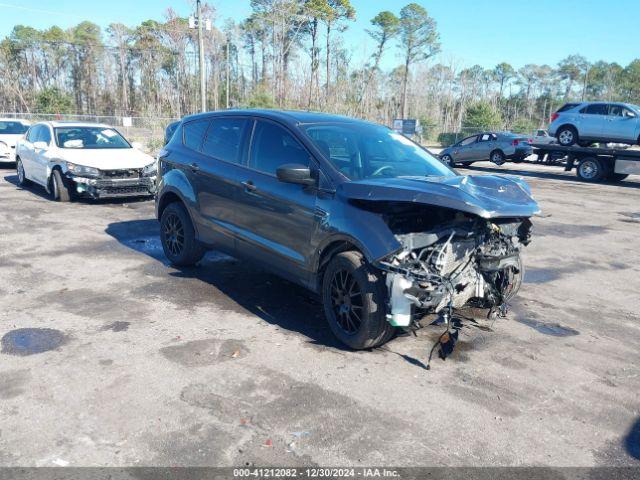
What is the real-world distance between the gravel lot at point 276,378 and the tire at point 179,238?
19cm

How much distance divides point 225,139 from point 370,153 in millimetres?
1698

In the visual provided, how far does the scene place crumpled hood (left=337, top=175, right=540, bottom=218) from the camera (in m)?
3.82

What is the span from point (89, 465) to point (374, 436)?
1602 millimetres

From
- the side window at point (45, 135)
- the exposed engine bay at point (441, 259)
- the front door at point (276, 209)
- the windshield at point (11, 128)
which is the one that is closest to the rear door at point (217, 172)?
the front door at point (276, 209)

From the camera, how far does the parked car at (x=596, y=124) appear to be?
18.2 metres

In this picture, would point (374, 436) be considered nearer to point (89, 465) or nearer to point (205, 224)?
point (89, 465)

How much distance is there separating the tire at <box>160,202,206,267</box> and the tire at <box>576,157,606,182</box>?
17.5 metres

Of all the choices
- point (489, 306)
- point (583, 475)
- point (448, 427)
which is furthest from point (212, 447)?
point (489, 306)

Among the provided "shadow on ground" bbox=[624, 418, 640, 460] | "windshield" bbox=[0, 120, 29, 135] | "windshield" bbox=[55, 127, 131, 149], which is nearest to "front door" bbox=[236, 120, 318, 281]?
"shadow on ground" bbox=[624, 418, 640, 460]

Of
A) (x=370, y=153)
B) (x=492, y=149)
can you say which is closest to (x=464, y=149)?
(x=492, y=149)

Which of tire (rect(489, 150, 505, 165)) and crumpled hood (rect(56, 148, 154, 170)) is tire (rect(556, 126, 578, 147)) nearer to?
tire (rect(489, 150, 505, 165))

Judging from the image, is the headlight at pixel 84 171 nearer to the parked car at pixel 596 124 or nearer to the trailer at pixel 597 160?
the parked car at pixel 596 124

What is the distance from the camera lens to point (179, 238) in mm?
6551

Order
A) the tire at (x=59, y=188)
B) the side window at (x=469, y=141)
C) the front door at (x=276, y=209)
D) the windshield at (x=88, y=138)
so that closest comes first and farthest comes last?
the front door at (x=276, y=209) → the tire at (x=59, y=188) → the windshield at (x=88, y=138) → the side window at (x=469, y=141)
